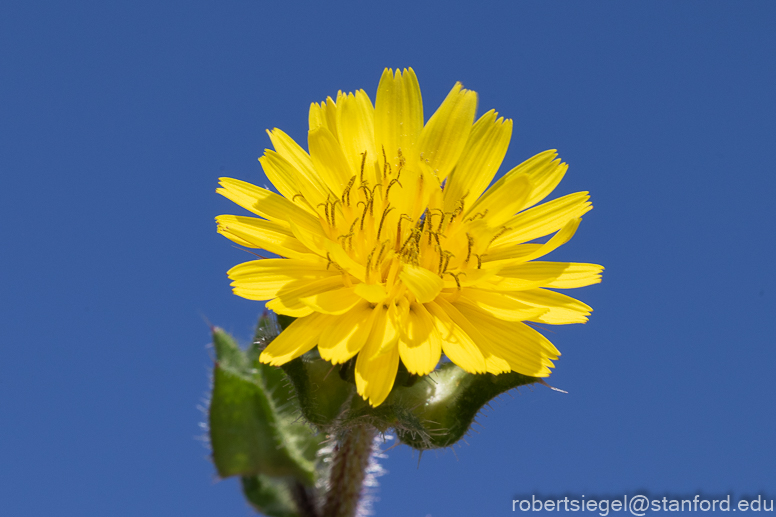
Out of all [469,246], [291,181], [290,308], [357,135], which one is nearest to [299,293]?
[290,308]

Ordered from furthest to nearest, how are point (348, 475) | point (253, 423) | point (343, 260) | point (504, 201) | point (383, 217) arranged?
point (253, 423)
point (348, 475)
point (504, 201)
point (383, 217)
point (343, 260)

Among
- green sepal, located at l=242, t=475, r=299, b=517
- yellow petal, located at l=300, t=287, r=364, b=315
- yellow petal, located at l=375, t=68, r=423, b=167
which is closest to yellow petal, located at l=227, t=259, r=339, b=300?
yellow petal, located at l=300, t=287, r=364, b=315

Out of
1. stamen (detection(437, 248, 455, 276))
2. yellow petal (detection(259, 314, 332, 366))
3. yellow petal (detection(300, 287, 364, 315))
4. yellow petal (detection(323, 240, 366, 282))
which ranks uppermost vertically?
stamen (detection(437, 248, 455, 276))

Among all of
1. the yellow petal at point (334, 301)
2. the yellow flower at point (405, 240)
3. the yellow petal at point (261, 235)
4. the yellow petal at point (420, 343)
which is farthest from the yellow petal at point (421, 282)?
the yellow petal at point (261, 235)

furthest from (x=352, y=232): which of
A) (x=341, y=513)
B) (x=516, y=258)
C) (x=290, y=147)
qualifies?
(x=341, y=513)

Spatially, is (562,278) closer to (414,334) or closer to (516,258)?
(516,258)

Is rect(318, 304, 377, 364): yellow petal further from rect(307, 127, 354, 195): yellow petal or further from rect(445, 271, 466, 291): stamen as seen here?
rect(307, 127, 354, 195): yellow petal

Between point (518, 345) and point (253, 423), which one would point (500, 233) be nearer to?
point (518, 345)
